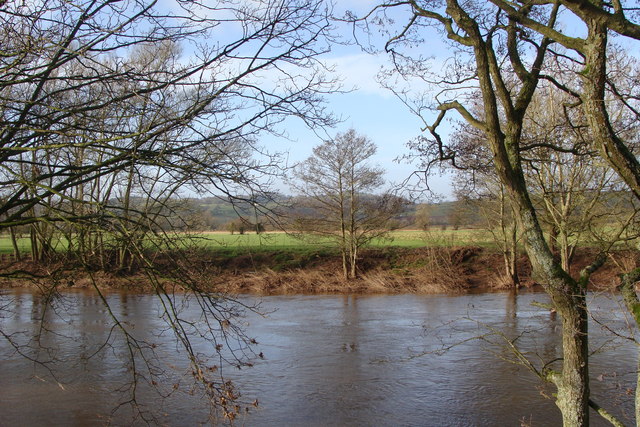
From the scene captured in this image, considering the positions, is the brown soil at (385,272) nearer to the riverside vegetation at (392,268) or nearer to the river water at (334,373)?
the riverside vegetation at (392,268)

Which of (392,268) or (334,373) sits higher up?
(392,268)

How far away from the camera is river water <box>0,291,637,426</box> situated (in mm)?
8961

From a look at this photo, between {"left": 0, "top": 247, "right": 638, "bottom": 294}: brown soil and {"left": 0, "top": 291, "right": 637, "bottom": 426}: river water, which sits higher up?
{"left": 0, "top": 247, "right": 638, "bottom": 294}: brown soil

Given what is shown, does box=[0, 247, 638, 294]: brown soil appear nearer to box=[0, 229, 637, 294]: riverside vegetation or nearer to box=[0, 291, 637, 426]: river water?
box=[0, 229, 637, 294]: riverside vegetation

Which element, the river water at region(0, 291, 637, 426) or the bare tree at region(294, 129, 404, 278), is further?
the bare tree at region(294, 129, 404, 278)

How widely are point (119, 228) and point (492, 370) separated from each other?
9124 millimetres

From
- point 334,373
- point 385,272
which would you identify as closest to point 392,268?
point 385,272

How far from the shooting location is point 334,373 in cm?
1141

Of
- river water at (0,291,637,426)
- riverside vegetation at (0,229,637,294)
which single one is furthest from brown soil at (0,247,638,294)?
river water at (0,291,637,426)

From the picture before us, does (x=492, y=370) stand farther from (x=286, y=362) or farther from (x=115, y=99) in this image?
(x=115, y=99)

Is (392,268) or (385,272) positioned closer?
(385,272)

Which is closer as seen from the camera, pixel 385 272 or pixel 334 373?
pixel 334 373

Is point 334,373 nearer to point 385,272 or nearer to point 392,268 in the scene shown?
point 385,272

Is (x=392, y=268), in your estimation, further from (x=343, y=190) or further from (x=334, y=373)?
(x=334, y=373)
